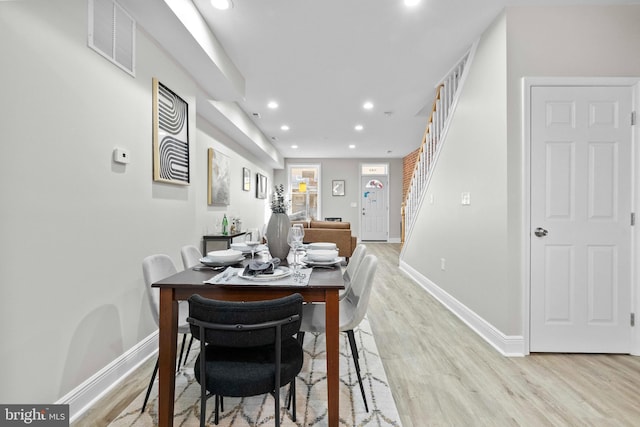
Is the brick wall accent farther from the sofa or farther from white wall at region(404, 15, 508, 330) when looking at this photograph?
white wall at region(404, 15, 508, 330)

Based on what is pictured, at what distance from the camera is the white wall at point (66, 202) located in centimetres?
125

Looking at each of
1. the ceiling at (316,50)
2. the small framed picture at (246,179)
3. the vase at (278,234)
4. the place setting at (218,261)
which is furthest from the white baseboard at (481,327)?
the small framed picture at (246,179)

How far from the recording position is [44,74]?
4.54ft

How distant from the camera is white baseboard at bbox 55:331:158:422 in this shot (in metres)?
1.52

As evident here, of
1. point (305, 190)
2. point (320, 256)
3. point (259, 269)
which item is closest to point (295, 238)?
point (320, 256)

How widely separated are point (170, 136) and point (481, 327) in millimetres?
3153

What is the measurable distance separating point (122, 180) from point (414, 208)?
3981 millimetres

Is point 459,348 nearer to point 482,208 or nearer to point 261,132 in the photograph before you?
point 482,208

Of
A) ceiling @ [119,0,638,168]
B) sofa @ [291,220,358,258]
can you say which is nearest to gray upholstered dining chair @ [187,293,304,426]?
ceiling @ [119,0,638,168]

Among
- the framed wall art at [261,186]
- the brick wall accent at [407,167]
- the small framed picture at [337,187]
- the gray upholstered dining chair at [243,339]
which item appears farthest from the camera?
the small framed picture at [337,187]

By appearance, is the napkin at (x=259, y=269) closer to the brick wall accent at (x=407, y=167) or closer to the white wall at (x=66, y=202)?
the white wall at (x=66, y=202)

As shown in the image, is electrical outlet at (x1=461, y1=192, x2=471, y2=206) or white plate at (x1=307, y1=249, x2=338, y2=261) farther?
electrical outlet at (x1=461, y1=192, x2=471, y2=206)

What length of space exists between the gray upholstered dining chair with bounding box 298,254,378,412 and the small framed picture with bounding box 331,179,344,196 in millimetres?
7179

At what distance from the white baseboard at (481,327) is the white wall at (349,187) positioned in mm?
5388
